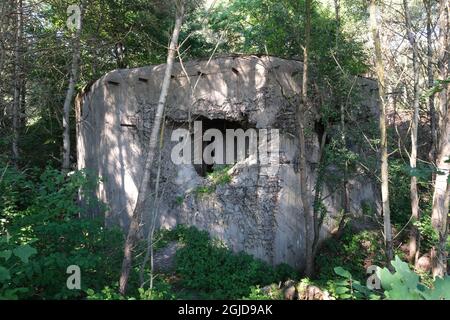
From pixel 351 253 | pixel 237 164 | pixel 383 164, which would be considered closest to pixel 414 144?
pixel 383 164

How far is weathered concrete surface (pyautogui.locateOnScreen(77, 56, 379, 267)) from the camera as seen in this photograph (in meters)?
7.91

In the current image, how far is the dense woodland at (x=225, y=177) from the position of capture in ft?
14.4

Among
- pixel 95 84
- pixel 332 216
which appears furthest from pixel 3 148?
pixel 332 216

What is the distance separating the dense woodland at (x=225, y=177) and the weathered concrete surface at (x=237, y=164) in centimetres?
41

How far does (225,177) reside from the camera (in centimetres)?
824

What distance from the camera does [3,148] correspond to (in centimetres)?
1094

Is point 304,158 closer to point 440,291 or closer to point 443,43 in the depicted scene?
point 443,43

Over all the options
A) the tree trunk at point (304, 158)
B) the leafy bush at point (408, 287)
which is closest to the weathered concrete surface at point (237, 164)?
the tree trunk at point (304, 158)

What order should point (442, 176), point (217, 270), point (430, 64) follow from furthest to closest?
point (430, 64), point (217, 270), point (442, 176)

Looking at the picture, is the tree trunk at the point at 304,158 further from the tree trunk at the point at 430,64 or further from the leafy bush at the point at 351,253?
the tree trunk at the point at 430,64

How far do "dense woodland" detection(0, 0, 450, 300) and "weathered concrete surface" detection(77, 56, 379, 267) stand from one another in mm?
406

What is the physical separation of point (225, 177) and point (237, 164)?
0.42 m

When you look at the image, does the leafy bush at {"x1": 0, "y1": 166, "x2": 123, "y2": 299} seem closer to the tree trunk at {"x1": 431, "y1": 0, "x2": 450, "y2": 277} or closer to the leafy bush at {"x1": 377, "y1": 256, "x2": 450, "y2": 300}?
the leafy bush at {"x1": 377, "y1": 256, "x2": 450, "y2": 300}
